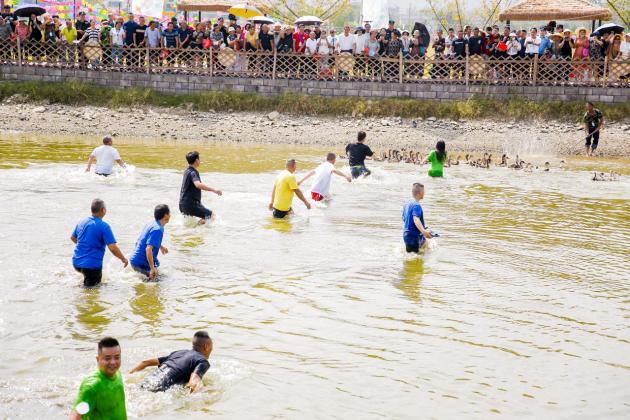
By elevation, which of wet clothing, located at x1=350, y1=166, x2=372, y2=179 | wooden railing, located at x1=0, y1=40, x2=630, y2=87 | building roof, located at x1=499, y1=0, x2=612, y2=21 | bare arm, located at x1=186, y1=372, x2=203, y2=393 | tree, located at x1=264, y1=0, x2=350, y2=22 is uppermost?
tree, located at x1=264, y1=0, x2=350, y2=22

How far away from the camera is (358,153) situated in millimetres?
18984

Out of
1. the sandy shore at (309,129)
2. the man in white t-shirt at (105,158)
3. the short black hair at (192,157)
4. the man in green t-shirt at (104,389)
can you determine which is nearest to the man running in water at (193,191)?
the short black hair at (192,157)

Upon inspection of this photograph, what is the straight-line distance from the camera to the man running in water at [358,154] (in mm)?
18872

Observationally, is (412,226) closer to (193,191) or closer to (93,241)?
(193,191)

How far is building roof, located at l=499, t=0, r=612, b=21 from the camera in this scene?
94.3 feet

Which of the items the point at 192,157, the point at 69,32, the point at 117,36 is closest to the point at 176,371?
the point at 192,157

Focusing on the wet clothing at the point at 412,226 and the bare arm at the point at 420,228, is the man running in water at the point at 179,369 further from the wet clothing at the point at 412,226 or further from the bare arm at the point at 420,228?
the wet clothing at the point at 412,226

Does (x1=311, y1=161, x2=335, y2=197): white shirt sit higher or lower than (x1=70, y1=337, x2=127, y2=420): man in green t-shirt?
higher

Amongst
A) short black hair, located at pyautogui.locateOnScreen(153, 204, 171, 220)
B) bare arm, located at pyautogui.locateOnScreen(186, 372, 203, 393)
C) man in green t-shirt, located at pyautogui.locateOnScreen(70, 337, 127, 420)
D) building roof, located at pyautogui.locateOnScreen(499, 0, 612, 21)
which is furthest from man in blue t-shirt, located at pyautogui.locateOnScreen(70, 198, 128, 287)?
building roof, located at pyautogui.locateOnScreen(499, 0, 612, 21)

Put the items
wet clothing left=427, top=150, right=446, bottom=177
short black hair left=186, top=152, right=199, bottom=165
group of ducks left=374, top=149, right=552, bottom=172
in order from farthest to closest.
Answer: group of ducks left=374, top=149, right=552, bottom=172 → wet clothing left=427, top=150, right=446, bottom=177 → short black hair left=186, top=152, right=199, bottom=165

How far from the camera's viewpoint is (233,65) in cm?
2964

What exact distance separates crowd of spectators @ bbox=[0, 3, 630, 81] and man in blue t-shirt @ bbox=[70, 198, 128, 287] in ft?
62.2

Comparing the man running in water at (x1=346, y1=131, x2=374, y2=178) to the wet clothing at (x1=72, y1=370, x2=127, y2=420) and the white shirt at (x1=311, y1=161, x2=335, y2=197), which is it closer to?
the white shirt at (x1=311, y1=161, x2=335, y2=197)

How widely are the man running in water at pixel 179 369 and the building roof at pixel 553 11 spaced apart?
24422mm
